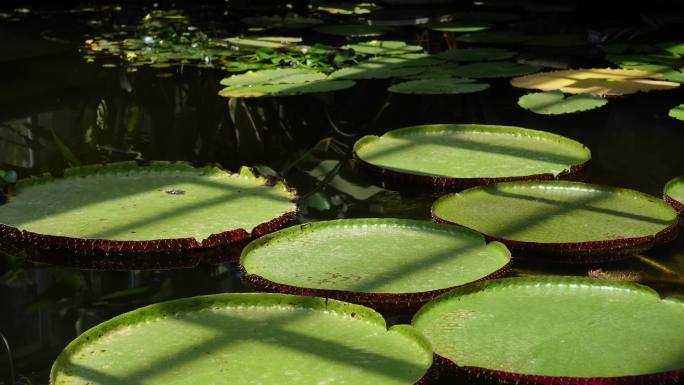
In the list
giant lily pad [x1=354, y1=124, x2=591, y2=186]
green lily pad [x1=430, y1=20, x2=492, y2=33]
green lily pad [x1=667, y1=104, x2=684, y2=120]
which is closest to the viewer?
giant lily pad [x1=354, y1=124, x2=591, y2=186]

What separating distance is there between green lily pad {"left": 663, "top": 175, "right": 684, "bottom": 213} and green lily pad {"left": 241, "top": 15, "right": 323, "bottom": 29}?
4.56m

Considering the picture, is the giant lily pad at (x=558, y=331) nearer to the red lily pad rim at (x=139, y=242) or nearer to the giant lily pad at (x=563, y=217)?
the giant lily pad at (x=563, y=217)

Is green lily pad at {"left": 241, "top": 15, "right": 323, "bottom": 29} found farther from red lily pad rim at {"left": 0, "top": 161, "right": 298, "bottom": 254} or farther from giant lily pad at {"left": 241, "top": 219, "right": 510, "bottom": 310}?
giant lily pad at {"left": 241, "top": 219, "right": 510, "bottom": 310}

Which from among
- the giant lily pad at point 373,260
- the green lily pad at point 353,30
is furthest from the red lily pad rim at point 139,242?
the green lily pad at point 353,30

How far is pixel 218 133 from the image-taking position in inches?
165

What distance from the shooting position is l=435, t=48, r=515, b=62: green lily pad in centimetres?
565

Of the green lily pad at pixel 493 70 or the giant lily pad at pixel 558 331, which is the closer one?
the giant lily pad at pixel 558 331

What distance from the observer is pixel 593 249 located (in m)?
2.68

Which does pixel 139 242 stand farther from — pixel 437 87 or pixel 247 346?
pixel 437 87

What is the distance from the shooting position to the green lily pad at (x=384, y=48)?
593 cm

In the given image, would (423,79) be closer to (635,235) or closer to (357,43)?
(357,43)

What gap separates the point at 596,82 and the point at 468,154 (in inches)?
55.8

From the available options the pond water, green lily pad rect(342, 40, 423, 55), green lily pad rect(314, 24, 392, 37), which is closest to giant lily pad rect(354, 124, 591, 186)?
the pond water

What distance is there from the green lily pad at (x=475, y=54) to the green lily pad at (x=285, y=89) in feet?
3.29
